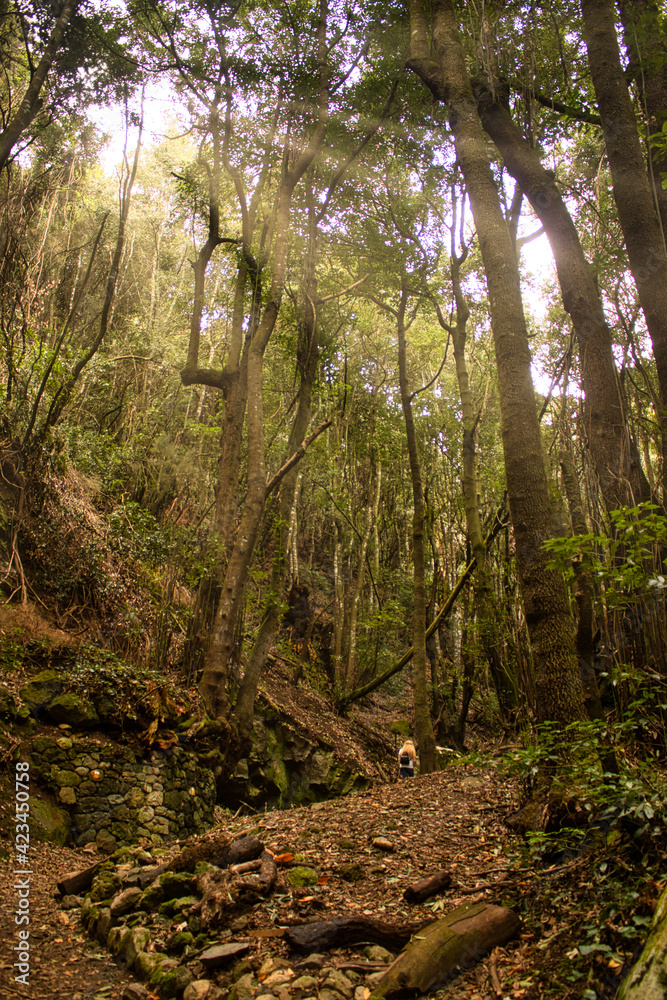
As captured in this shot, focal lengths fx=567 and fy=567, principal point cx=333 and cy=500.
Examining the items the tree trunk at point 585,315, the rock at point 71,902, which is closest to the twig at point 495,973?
the tree trunk at point 585,315

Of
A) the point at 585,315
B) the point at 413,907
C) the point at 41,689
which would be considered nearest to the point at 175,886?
the point at 413,907

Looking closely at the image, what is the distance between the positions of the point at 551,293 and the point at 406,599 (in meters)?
9.05

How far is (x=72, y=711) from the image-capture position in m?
5.78

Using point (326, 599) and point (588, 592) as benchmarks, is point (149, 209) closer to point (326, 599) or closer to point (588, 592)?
point (326, 599)

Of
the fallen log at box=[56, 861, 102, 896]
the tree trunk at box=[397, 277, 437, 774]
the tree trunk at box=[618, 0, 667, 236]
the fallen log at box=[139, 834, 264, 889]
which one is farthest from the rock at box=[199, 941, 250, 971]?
the tree trunk at box=[618, 0, 667, 236]

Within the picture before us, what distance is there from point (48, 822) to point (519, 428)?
5.24 m

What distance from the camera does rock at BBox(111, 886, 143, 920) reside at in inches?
138

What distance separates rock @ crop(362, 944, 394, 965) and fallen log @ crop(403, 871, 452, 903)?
0.45 meters

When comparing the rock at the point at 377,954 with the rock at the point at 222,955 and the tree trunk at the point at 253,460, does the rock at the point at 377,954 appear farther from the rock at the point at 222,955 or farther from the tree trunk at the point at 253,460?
the tree trunk at the point at 253,460

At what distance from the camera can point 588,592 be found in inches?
167

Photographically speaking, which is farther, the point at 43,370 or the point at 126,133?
the point at 126,133

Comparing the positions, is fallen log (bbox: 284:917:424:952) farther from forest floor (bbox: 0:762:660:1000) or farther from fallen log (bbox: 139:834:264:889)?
fallen log (bbox: 139:834:264:889)

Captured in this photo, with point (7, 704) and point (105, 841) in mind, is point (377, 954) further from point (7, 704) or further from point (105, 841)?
point (7, 704)

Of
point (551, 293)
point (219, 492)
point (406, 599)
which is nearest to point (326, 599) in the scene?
point (406, 599)
